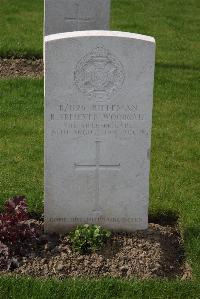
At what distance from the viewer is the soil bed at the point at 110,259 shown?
4.89m

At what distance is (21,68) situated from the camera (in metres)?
9.90

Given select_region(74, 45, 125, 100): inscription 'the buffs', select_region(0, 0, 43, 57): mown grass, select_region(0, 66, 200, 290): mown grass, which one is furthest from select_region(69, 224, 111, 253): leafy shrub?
select_region(0, 0, 43, 57): mown grass

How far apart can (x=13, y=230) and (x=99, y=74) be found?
4.32 ft

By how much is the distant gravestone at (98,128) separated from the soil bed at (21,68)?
452 centimetres

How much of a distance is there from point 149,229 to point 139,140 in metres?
0.83

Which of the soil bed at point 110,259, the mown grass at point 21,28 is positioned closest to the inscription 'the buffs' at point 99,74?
the soil bed at point 110,259

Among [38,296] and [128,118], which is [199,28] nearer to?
[128,118]

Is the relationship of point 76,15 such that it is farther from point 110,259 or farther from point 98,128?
point 110,259

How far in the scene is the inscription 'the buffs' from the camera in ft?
16.1

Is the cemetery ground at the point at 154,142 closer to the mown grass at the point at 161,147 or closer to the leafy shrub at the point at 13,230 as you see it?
the mown grass at the point at 161,147

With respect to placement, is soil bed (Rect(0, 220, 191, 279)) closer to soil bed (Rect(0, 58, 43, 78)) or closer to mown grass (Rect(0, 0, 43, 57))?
soil bed (Rect(0, 58, 43, 78))

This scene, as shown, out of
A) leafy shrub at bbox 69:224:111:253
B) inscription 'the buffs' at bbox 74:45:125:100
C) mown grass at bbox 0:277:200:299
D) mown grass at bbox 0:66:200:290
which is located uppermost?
inscription 'the buffs' at bbox 74:45:125:100

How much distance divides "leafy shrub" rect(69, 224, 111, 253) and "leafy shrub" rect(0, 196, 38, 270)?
1.03 ft

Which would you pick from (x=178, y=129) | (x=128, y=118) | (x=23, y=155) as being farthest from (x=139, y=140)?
(x=178, y=129)
